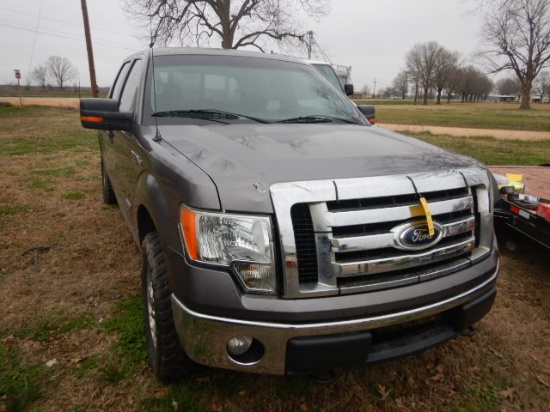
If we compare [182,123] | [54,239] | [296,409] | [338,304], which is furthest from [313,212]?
[54,239]

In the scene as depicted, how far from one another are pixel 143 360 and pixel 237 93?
6.19ft

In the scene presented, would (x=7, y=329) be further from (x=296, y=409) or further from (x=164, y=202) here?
(x=296, y=409)

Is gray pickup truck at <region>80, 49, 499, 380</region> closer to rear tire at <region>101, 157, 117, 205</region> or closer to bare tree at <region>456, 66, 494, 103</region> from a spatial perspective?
rear tire at <region>101, 157, 117, 205</region>

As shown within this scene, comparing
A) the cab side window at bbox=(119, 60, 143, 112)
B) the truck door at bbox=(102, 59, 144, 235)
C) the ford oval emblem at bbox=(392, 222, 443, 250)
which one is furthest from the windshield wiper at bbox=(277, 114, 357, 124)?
the ford oval emblem at bbox=(392, 222, 443, 250)

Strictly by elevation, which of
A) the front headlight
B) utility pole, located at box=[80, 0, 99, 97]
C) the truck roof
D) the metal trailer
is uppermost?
utility pole, located at box=[80, 0, 99, 97]

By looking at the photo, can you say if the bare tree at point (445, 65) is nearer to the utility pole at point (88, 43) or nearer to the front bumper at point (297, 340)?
the utility pole at point (88, 43)

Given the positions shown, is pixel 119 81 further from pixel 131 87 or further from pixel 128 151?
pixel 128 151

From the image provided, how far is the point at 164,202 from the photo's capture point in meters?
1.88

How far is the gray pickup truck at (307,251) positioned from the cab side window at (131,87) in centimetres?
92

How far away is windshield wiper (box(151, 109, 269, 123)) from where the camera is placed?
8.66ft

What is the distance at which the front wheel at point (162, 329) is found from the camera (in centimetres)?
191

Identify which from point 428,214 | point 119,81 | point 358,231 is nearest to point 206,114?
point 358,231

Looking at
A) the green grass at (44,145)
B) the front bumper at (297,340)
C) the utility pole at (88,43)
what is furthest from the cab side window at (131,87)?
the utility pole at (88,43)

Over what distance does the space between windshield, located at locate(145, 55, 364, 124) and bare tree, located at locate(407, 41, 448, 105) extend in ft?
270
